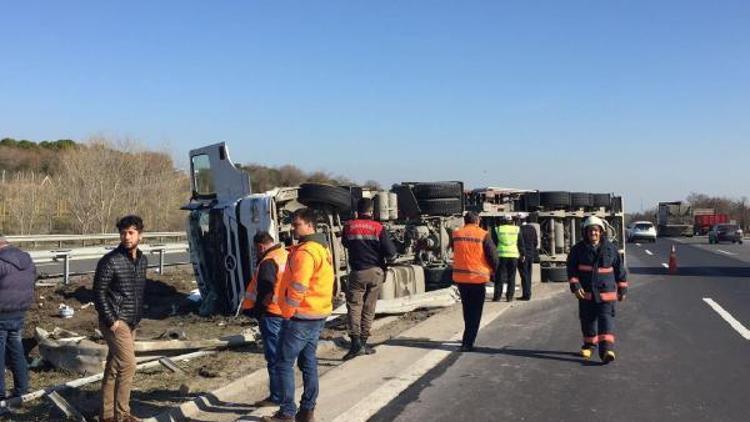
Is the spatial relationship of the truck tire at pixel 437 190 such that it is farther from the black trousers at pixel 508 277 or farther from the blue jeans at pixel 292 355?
the blue jeans at pixel 292 355

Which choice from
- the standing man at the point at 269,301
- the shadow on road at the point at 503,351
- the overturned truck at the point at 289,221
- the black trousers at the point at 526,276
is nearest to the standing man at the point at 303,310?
the standing man at the point at 269,301

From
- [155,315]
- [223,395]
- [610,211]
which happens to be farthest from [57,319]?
[610,211]

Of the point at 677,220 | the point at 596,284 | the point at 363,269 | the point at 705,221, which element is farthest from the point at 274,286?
the point at 705,221

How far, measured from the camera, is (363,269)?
8.02 m

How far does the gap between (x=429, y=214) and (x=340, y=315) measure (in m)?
4.32

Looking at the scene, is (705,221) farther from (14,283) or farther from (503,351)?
(14,283)

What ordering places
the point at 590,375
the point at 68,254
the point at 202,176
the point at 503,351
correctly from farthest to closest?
the point at 68,254 → the point at 202,176 → the point at 503,351 → the point at 590,375

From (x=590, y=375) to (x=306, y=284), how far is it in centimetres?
349

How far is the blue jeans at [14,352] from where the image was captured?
635 centimetres

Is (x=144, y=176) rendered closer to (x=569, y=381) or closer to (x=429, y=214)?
(x=429, y=214)

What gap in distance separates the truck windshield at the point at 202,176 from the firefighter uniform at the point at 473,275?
5.15m

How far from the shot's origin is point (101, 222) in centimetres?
3750

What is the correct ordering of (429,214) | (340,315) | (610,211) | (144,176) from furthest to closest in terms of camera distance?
(144,176)
(610,211)
(429,214)
(340,315)

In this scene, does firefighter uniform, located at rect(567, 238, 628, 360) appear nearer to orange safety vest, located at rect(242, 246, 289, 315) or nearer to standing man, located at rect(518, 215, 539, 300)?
orange safety vest, located at rect(242, 246, 289, 315)
